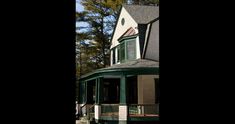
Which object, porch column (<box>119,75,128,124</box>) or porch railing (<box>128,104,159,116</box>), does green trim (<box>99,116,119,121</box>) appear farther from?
porch railing (<box>128,104,159,116</box>)

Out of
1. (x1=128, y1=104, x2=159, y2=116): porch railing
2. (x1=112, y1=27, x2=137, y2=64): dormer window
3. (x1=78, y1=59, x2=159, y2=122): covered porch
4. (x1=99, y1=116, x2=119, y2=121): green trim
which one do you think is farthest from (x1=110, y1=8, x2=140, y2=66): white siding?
(x1=99, y1=116, x2=119, y2=121): green trim

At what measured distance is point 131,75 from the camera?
18.6 meters

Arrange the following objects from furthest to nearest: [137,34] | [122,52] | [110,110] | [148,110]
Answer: [122,52] < [137,34] < [110,110] < [148,110]

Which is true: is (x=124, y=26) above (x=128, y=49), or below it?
above

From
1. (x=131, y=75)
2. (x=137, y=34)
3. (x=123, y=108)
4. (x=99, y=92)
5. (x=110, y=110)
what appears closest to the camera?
(x=123, y=108)

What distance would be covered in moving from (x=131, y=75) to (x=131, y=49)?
457 centimetres

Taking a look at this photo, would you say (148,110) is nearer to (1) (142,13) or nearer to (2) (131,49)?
(2) (131,49)

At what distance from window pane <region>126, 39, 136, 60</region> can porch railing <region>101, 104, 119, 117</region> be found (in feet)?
16.0

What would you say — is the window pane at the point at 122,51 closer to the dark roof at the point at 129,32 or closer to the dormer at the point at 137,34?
the dormer at the point at 137,34

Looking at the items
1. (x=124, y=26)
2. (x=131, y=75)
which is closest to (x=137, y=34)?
(x=124, y=26)
